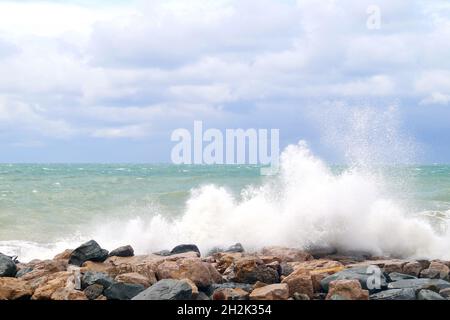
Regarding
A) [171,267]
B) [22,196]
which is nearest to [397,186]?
[171,267]

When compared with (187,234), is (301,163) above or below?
above

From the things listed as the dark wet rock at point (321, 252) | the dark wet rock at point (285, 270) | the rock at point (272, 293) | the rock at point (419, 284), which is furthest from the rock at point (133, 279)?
the dark wet rock at point (321, 252)

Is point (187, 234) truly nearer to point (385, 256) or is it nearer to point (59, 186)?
point (385, 256)

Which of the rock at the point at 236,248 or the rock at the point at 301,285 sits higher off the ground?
the rock at the point at 301,285

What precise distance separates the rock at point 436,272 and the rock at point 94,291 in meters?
4.56

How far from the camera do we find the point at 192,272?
9.23 meters

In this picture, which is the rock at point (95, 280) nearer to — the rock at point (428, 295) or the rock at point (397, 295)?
the rock at point (397, 295)

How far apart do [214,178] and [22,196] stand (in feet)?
42.4

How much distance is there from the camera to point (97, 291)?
880 cm

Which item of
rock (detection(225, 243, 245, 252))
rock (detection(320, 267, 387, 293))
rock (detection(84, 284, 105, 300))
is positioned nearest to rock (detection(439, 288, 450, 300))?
rock (detection(320, 267, 387, 293))

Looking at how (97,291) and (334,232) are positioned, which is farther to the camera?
(334,232)

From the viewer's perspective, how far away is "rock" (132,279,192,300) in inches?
320

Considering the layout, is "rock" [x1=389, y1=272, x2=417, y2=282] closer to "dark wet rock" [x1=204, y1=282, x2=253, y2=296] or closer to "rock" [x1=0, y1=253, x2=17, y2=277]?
"dark wet rock" [x1=204, y1=282, x2=253, y2=296]

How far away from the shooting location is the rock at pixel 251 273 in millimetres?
9664
